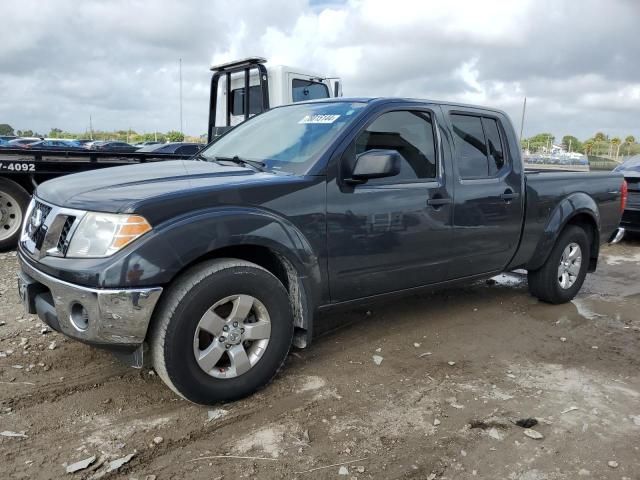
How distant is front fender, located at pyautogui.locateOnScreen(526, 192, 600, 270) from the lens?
16.5 feet

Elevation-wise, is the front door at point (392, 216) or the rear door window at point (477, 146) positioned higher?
the rear door window at point (477, 146)

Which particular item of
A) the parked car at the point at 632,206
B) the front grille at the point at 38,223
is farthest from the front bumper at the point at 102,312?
the parked car at the point at 632,206

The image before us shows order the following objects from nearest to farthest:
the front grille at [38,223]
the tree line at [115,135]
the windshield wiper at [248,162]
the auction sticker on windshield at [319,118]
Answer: the front grille at [38,223]
the windshield wiper at [248,162]
the auction sticker on windshield at [319,118]
the tree line at [115,135]

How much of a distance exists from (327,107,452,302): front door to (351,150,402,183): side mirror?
0.10 m

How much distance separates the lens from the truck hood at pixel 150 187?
A: 2.85 metres

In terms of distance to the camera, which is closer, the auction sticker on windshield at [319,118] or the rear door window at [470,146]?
the auction sticker on windshield at [319,118]

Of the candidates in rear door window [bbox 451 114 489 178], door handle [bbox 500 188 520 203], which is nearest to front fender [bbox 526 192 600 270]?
door handle [bbox 500 188 520 203]

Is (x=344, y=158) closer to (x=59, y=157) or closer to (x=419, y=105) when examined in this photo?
(x=419, y=105)

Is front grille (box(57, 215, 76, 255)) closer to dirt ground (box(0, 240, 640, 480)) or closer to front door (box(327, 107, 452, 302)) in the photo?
dirt ground (box(0, 240, 640, 480))

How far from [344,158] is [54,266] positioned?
1782 mm

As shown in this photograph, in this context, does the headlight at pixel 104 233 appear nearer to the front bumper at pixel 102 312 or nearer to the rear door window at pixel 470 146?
the front bumper at pixel 102 312

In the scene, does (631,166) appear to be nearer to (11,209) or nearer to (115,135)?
(11,209)

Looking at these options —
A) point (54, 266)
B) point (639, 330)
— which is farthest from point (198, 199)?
point (639, 330)

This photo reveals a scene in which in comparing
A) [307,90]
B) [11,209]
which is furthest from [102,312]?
[307,90]
